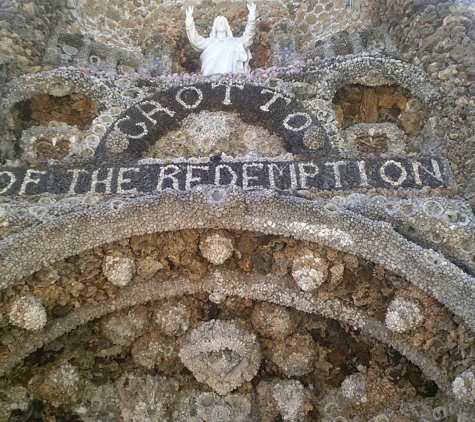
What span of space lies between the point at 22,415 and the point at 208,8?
7.67 metres

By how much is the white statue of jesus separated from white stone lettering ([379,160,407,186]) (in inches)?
123

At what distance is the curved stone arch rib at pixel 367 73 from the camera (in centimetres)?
740

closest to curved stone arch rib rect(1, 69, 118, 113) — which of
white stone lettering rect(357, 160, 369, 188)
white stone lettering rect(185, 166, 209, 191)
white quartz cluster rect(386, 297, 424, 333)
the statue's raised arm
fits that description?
white stone lettering rect(185, 166, 209, 191)

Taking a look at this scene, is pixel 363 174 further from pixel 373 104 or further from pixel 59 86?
pixel 59 86

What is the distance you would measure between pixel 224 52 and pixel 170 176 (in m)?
3.29

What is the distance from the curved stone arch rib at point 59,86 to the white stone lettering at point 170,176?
5.35 ft

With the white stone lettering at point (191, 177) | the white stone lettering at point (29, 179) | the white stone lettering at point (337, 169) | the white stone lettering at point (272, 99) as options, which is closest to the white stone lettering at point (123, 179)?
the white stone lettering at point (191, 177)

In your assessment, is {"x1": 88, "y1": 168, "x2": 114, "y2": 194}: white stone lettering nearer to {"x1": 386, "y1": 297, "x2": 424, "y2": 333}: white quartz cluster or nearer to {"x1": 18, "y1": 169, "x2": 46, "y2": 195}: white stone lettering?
{"x1": 18, "y1": 169, "x2": 46, "y2": 195}: white stone lettering

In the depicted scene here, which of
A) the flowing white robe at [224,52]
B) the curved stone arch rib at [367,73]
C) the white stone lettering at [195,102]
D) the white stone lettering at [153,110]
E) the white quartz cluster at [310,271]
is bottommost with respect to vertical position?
the white quartz cluster at [310,271]

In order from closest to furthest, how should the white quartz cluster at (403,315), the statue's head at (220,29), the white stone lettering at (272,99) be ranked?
the white quartz cluster at (403,315) < the white stone lettering at (272,99) < the statue's head at (220,29)

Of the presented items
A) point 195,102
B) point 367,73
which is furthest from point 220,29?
point 367,73

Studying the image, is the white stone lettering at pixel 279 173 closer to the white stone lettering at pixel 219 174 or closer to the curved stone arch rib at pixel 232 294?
the white stone lettering at pixel 219 174

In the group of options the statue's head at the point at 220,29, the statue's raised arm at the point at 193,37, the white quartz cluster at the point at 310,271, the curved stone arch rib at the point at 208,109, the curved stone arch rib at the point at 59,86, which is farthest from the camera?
the statue's head at the point at 220,29

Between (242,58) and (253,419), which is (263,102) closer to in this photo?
(242,58)
